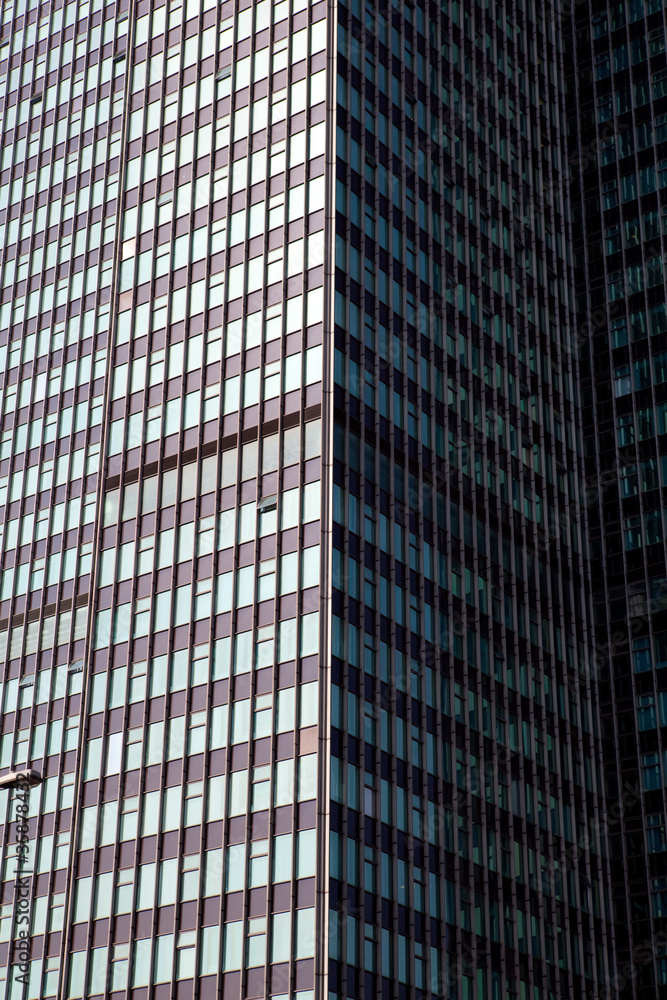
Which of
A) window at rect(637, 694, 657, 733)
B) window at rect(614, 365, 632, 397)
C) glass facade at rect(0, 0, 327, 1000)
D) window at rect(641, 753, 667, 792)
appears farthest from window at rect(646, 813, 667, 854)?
glass facade at rect(0, 0, 327, 1000)

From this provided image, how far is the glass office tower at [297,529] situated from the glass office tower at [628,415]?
663 cm

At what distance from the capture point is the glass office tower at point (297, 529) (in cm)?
6475

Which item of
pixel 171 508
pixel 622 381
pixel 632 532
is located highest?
pixel 622 381

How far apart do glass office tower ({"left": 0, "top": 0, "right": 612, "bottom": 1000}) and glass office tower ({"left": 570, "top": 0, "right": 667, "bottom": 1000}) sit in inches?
261

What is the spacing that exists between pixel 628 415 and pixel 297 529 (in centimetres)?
3707

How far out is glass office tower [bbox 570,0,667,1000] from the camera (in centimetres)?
8800

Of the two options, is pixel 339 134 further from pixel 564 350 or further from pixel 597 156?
pixel 597 156

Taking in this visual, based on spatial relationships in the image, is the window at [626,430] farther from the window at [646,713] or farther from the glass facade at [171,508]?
the glass facade at [171,508]

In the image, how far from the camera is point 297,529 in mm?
68688

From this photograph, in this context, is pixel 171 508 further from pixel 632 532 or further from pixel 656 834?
pixel 656 834

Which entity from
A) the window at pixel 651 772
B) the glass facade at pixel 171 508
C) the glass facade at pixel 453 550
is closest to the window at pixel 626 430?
the glass facade at pixel 453 550

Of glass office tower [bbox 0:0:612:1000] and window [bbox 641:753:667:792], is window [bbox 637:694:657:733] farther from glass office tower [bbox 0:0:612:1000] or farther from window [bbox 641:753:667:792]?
glass office tower [bbox 0:0:612:1000]

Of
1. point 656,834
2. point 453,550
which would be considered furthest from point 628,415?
point 656,834

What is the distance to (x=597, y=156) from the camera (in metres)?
107
